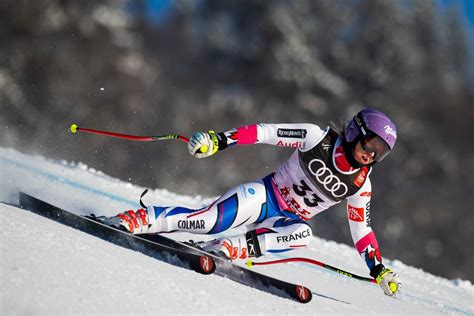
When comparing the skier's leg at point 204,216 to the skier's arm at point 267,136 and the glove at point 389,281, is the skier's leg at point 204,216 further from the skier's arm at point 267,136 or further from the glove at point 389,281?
the glove at point 389,281

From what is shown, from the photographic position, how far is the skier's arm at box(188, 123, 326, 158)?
16.6 feet

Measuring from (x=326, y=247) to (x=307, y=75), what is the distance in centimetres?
4306

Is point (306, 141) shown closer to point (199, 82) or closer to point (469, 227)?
point (469, 227)

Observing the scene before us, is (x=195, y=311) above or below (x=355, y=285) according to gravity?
below

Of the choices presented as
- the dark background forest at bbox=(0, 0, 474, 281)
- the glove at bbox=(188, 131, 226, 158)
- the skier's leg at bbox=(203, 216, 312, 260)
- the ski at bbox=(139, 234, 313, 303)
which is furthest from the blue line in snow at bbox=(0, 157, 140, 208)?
the dark background forest at bbox=(0, 0, 474, 281)

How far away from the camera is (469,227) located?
43781 mm

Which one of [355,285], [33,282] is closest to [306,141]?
[355,285]

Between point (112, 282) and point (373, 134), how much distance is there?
7.17ft

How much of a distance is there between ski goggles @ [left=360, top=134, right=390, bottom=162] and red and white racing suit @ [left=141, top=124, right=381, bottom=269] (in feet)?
0.63

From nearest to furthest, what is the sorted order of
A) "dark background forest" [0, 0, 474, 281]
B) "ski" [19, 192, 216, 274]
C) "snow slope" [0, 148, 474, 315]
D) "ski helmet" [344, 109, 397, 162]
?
"snow slope" [0, 148, 474, 315], "ski" [19, 192, 216, 274], "ski helmet" [344, 109, 397, 162], "dark background forest" [0, 0, 474, 281]

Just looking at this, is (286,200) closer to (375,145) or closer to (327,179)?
(327,179)

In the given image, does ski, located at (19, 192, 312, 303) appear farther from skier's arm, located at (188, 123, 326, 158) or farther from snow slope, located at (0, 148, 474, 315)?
skier's arm, located at (188, 123, 326, 158)

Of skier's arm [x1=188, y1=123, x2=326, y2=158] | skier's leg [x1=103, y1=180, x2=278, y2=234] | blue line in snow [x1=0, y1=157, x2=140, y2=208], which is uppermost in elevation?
blue line in snow [x1=0, y1=157, x2=140, y2=208]

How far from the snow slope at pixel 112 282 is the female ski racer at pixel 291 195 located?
420 millimetres
